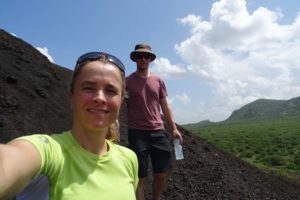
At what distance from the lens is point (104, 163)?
2037 mm

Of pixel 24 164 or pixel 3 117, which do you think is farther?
pixel 3 117

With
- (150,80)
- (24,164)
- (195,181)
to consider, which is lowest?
(195,181)

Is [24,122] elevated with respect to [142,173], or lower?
elevated

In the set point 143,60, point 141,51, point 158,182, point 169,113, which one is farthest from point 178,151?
point 141,51

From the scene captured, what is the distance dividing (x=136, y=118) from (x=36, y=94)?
5.97 metres

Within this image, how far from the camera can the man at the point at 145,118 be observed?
6.05 metres

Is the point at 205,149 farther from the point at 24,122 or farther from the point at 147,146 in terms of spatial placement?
the point at 147,146

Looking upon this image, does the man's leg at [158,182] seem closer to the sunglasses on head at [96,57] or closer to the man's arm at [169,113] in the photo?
the man's arm at [169,113]

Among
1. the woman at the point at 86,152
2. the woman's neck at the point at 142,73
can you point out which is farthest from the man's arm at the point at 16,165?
the woman's neck at the point at 142,73

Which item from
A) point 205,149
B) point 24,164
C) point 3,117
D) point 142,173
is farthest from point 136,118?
point 205,149

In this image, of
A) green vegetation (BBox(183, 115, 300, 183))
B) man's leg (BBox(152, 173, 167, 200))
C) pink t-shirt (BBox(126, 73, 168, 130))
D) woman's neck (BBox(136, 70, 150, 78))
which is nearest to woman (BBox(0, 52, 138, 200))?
pink t-shirt (BBox(126, 73, 168, 130))

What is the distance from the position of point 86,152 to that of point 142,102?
4093 millimetres

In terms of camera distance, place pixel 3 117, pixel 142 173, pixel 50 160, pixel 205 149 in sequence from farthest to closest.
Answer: pixel 205 149, pixel 3 117, pixel 142 173, pixel 50 160

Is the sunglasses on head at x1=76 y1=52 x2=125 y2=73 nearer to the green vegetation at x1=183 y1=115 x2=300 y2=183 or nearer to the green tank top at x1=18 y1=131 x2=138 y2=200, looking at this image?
the green tank top at x1=18 y1=131 x2=138 y2=200
